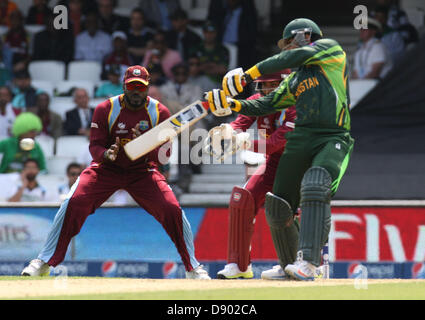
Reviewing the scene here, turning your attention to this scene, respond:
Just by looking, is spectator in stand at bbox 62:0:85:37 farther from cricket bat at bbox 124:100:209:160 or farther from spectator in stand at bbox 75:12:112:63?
cricket bat at bbox 124:100:209:160

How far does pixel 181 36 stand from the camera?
12.0m

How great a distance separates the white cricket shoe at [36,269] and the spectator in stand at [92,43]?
5.99 meters

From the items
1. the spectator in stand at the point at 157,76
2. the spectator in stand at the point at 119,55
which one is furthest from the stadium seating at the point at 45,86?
the spectator in stand at the point at 157,76

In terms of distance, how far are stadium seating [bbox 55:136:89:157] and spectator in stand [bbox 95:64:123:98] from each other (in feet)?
2.33

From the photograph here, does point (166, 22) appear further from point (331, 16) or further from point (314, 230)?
point (314, 230)

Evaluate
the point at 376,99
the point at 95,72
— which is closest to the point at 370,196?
the point at 376,99

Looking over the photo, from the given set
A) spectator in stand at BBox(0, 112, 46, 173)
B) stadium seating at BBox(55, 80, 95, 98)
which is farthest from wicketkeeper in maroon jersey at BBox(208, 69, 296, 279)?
stadium seating at BBox(55, 80, 95, 98)

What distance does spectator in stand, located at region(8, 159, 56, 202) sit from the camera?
9969 mm

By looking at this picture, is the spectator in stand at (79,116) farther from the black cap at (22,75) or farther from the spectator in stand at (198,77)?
the spectator in stand at (198,77)

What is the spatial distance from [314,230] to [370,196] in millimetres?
4606
